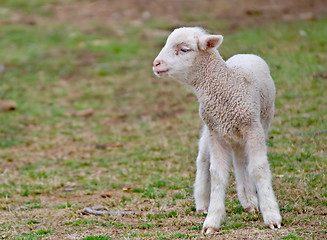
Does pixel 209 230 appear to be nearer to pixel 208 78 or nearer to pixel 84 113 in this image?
pixel 208 78

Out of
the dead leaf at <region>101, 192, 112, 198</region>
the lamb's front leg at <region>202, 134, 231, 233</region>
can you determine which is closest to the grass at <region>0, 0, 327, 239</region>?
the dead leaf at <region>101, 192, 112, 198</region>

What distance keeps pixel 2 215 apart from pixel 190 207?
82.5 inches

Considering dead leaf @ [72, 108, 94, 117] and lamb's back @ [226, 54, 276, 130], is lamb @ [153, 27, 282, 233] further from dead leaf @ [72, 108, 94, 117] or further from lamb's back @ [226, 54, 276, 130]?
dead leaf @ [72, 108, 94, 117]

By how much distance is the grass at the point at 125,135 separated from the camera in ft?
21.2

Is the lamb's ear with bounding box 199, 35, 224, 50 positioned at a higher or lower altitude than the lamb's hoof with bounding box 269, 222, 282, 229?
higher

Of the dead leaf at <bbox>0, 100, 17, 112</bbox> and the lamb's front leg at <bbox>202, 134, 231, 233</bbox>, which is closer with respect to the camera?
the lamb's front leg at <bbox>202, 134, 231, 233</bbox>

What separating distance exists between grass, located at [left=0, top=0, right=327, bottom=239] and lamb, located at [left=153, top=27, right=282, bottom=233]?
12.6 inches

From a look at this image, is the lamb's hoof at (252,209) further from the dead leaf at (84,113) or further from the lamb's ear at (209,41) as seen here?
the dead leaf at (84,113)

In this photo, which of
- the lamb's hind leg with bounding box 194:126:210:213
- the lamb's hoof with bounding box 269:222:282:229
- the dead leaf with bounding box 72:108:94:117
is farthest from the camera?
the dead leaf with bounding box 72:108:94:117

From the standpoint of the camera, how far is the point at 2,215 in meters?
6.98

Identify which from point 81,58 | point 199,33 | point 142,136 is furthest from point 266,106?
point 81,58

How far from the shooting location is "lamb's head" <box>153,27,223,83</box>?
6016mm

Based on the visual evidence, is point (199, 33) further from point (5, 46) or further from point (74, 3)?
point (74, 3)

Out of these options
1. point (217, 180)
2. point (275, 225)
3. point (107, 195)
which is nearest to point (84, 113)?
point (107, 195)
